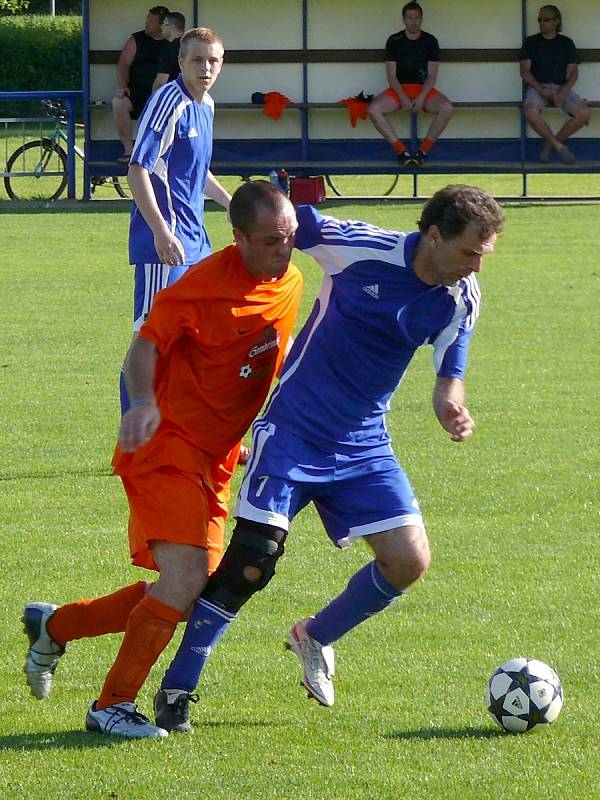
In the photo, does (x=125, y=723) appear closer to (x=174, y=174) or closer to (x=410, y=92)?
(x=174, y=174)

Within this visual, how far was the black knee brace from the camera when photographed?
4.45 m

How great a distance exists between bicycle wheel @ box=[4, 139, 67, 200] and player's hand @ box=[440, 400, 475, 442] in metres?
17.0

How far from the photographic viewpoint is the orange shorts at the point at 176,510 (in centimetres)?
446

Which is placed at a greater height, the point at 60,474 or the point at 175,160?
the point at 175,160

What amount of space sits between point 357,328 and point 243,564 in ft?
2.71

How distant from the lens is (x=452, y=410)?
464cm

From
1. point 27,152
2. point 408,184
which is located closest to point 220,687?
point 27,152

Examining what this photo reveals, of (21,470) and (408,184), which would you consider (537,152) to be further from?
(21,470)

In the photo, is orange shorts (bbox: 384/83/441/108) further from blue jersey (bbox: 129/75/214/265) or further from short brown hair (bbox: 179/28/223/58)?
short brown hair (bbox: 179/28/223/58)

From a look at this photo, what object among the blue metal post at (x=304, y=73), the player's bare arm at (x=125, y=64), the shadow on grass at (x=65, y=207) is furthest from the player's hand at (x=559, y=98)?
the shadow on grass at (x=65, y=207)

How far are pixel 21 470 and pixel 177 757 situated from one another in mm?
3646

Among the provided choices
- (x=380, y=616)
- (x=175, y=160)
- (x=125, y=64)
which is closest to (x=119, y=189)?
(x=125, y=64)

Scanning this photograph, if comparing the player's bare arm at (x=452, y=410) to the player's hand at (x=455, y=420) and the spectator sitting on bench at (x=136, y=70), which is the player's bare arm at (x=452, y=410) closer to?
the player's hand at (x=455, y=420)

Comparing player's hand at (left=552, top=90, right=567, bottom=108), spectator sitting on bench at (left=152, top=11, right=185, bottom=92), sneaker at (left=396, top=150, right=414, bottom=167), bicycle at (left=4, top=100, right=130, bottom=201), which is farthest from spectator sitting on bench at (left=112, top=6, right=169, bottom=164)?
player's hand at (left=552, top=90, right=567, bottom=108)
